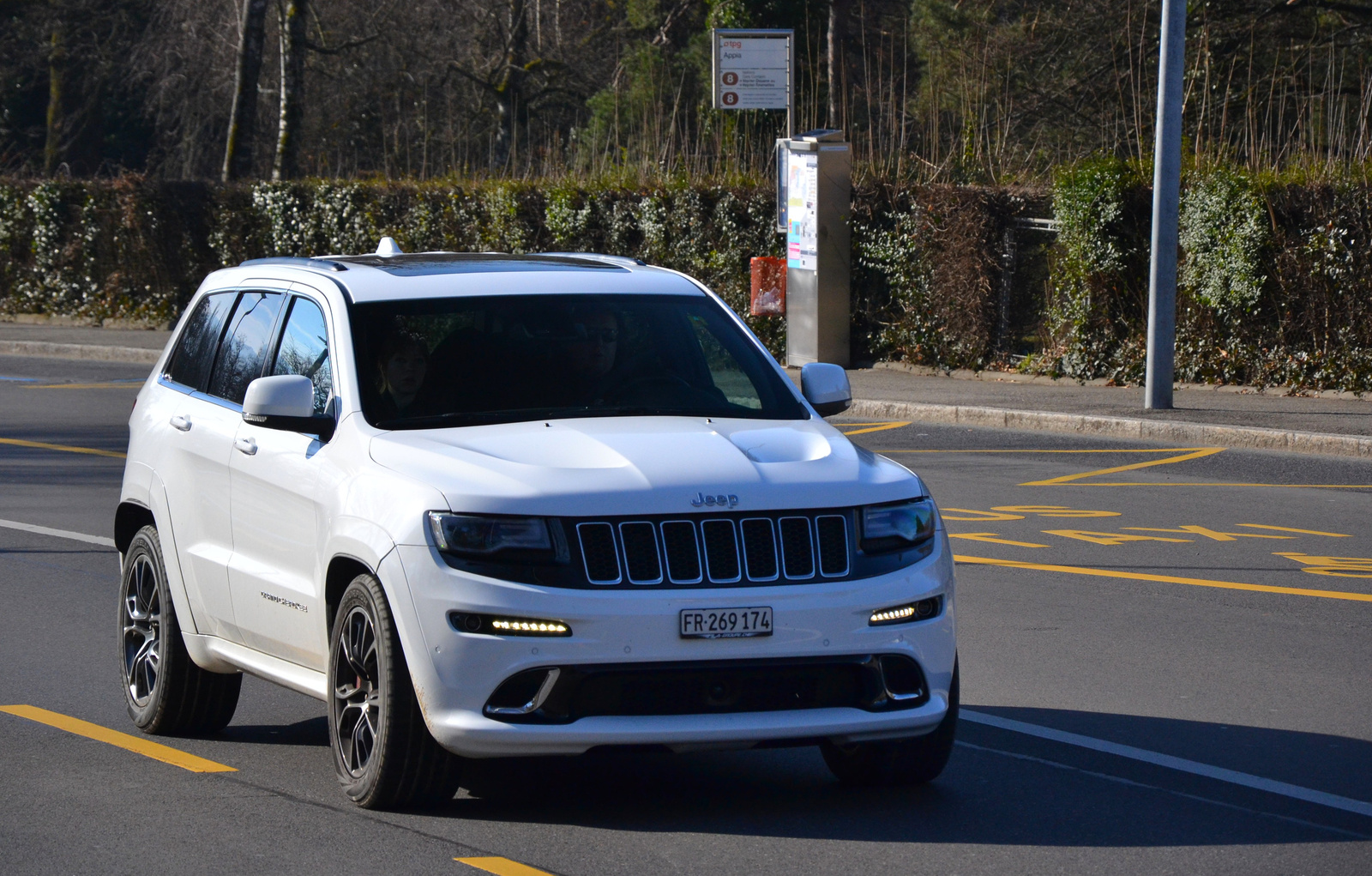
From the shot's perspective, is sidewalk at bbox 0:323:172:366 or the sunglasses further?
sidewalk at bbox 0:323:172:366

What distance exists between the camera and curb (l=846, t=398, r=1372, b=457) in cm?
1527

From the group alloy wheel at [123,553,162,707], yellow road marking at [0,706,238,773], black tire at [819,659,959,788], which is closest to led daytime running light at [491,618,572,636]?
black tire at [819,659,959,788]

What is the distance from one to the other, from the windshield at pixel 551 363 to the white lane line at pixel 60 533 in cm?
557

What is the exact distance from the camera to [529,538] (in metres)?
5.04

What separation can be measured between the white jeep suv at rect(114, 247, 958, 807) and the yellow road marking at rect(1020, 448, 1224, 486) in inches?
295

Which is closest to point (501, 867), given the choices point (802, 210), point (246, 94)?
point (802, 210)

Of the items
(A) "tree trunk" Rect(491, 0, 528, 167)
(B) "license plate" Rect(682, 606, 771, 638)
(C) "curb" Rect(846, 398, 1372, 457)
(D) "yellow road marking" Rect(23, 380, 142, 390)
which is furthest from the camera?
(A) "tree trunk" Rect(491, 0, 528, 167)

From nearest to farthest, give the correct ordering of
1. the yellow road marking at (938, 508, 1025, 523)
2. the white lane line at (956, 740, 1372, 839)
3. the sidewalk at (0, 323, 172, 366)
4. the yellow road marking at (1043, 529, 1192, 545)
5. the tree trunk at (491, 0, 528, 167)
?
the white lane line at (956, 740, 1372, 839), the yellow road marking at (1043, 529, 1192, 545), the yellow road marking at (938, 508, 1025, 523), the sidewalk at (0, 323, 172, 366), the tree trunk at (491, 0, 528, 167)

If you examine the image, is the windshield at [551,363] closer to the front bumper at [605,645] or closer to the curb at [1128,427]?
the front bumper at [605,645]

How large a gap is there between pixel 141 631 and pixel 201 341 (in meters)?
1.08

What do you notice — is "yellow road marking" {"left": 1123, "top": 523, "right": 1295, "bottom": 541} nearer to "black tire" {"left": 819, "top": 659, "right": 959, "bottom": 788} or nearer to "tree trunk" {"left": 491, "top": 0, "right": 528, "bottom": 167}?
"black tire" {"left": 819, "top": 659, "right": 959, "bottom": 788}

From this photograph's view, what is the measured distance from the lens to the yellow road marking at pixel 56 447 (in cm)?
1561

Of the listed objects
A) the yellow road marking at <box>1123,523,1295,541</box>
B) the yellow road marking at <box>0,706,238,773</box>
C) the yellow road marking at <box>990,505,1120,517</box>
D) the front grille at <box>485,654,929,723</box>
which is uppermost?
the front grille at <box>485,654,929,723</box>

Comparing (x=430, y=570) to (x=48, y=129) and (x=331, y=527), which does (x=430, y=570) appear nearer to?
(x=331, y=527)
